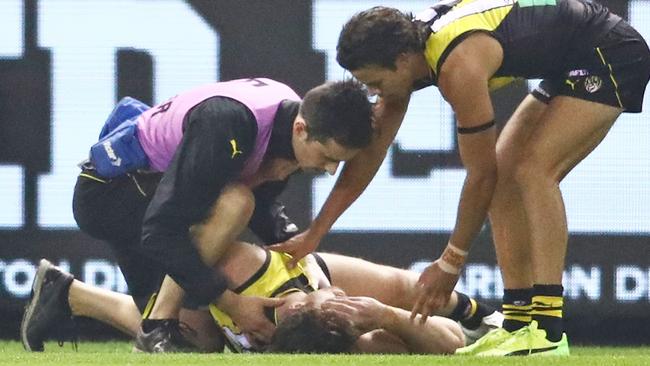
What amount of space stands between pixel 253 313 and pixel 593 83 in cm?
128

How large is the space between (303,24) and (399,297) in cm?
151

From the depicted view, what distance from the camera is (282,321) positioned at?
6.03 metres

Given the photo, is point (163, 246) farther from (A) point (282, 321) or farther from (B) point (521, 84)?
(B) point (521, 84)

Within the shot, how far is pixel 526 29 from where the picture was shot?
6137 millimetres

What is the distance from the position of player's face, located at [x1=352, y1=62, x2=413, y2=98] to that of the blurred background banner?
5.34 feet

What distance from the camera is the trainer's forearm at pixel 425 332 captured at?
20.0ft

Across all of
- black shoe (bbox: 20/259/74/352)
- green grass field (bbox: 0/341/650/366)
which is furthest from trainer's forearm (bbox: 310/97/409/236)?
black shoe (bbox: 20/259/74/352)

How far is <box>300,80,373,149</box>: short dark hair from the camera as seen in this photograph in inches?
238

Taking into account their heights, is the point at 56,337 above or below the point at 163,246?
below

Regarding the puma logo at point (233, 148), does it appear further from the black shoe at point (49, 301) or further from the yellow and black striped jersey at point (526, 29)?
the black shoe at point (49, 301)

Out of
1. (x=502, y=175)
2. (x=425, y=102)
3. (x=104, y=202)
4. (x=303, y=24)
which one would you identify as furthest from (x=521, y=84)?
(x=104, y=202)

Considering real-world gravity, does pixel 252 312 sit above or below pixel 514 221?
below

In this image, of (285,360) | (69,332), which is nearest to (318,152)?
(285,360)

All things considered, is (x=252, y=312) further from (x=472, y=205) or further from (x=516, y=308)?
(x=516, y=308)
